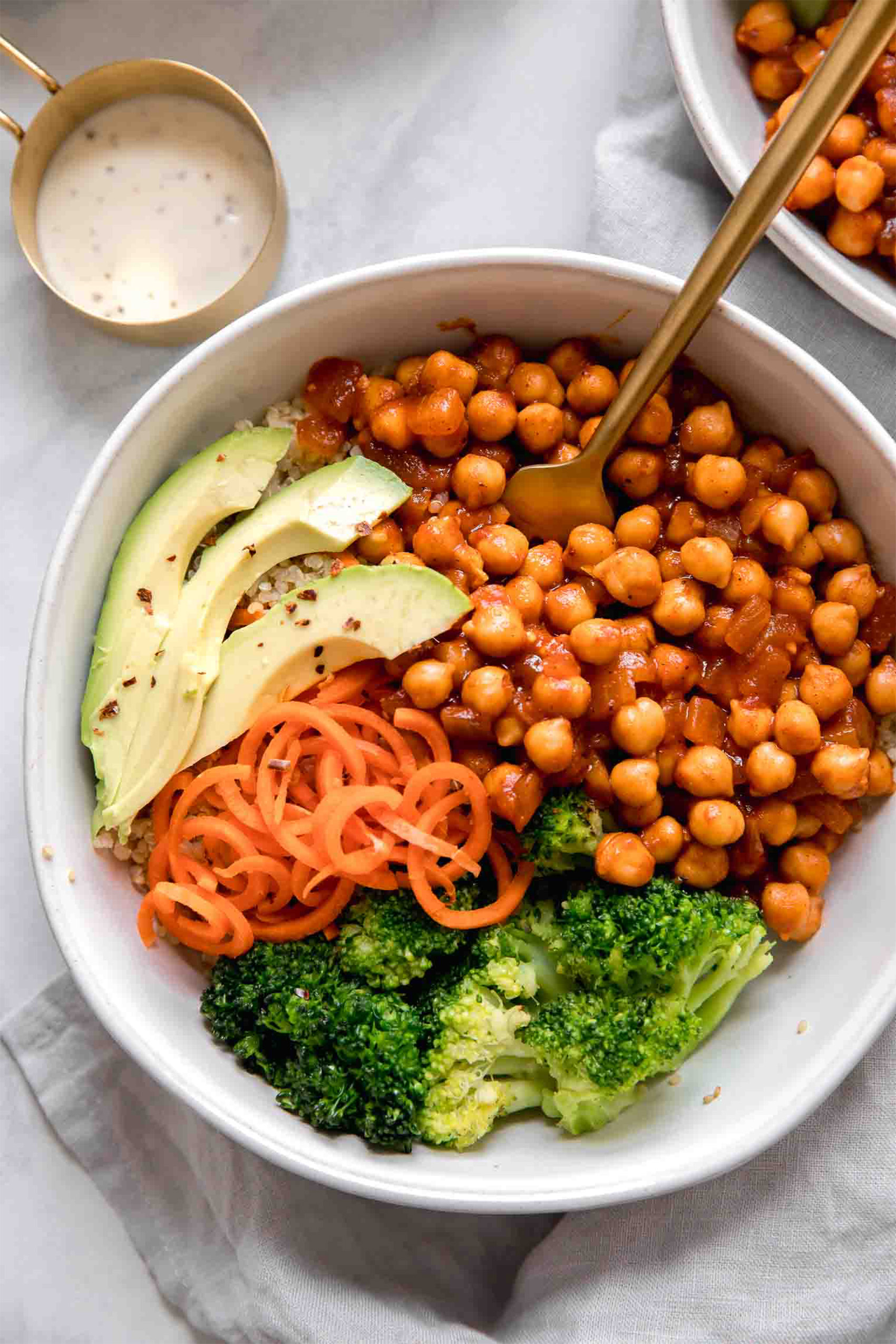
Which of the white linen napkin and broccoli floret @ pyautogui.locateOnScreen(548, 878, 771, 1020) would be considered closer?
broccoli floret @ pyautogui.locateOnScreen(548, 878, 771, 1020)

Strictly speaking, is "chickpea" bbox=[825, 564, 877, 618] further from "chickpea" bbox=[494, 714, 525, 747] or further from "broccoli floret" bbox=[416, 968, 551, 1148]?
"broccoli floret" bbox=[416, 968, 551, 1148]

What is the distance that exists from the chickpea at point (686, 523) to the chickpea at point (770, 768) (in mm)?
544

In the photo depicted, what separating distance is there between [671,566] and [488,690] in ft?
1.89

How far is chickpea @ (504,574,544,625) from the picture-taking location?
9.37 ft

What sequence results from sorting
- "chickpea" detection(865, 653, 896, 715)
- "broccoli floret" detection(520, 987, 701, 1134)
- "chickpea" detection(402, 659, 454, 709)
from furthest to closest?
"chickpea" detection(865, 653, 896, 715) < "chickpea" detection(402, 659, 454, 709) < "broccoli floret" detection(520, 987, 701, 1134)

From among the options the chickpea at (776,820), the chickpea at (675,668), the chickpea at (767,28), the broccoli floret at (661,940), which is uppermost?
the chickpea at (767,28)

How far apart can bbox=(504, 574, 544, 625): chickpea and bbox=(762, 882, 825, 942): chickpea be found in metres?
0.88

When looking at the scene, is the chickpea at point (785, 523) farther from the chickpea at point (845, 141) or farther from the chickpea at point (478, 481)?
the chickpea at point (845, 141)

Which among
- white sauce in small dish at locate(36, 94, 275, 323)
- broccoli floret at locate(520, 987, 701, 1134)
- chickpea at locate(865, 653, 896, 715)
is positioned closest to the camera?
broccoli floret at locate(520, 987, 701, 1134)

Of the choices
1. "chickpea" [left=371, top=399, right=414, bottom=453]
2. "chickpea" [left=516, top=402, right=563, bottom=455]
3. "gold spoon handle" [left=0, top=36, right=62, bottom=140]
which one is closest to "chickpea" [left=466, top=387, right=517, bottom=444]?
"chickpea" [left=516, top=402, right=563, bottom=455]

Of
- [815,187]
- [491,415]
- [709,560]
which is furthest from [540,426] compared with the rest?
[815,187]

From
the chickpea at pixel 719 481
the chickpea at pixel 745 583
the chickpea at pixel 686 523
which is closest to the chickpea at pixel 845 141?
the chickpea at pixel 719 481

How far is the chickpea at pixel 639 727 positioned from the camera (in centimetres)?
274

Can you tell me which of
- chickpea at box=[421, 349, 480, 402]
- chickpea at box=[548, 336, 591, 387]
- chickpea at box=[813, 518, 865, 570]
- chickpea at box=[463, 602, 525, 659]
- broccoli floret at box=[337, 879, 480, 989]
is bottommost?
broccoli floret at box=[337, 879, 480, 989]
